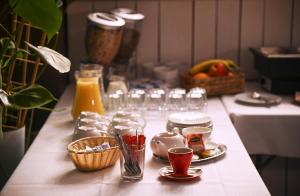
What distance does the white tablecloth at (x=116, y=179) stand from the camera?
59.7 inches

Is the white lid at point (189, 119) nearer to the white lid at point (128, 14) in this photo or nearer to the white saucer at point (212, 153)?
the white saucer at point (212, 153)

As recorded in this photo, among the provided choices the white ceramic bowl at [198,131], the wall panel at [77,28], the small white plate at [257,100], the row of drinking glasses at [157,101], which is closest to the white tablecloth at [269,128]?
the small white plate at [257,100]

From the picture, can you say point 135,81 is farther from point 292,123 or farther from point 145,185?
point 145,185

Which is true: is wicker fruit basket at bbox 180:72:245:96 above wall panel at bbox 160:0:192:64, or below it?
below

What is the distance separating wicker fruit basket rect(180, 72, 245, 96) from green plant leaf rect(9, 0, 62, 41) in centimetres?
113

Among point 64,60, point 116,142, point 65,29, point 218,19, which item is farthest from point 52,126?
point 218,19

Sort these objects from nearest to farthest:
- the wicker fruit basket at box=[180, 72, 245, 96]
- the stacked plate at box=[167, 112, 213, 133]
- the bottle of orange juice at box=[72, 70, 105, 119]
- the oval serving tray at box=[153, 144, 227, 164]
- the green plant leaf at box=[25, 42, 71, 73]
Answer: the green plant leaf at box=[25, 42, 71, 73] → the oval serving tray at box=[153, 144, 227, 164] → the stacked plate at box=[167, 112, 213, 133] → the bottle of orange juice at box=[72, 70, 105, 119] → the wicker fruit basket at box=[180, 72, 245, 96]

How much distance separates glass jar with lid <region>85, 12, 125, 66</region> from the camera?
8.16 ft

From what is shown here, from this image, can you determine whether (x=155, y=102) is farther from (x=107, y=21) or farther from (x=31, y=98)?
(x=31, y=98)

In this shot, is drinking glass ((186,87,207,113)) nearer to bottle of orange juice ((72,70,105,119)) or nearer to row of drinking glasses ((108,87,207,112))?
row of drinking glasses ((108,87,207,112))

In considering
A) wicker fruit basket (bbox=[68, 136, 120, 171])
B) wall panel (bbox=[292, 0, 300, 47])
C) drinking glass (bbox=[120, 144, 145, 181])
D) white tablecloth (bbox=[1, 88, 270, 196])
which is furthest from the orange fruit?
drinking glass (bbox=[120, 144, 145, 181])

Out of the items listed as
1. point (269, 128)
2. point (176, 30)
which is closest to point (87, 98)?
point (269, 128)

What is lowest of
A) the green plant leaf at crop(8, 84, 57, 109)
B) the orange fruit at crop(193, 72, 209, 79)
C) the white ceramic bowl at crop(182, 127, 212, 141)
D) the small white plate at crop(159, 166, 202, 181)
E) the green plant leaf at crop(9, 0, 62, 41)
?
the small white plate at crop(159, 166, 202, 181)

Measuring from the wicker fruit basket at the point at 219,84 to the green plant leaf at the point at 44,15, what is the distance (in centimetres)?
113
